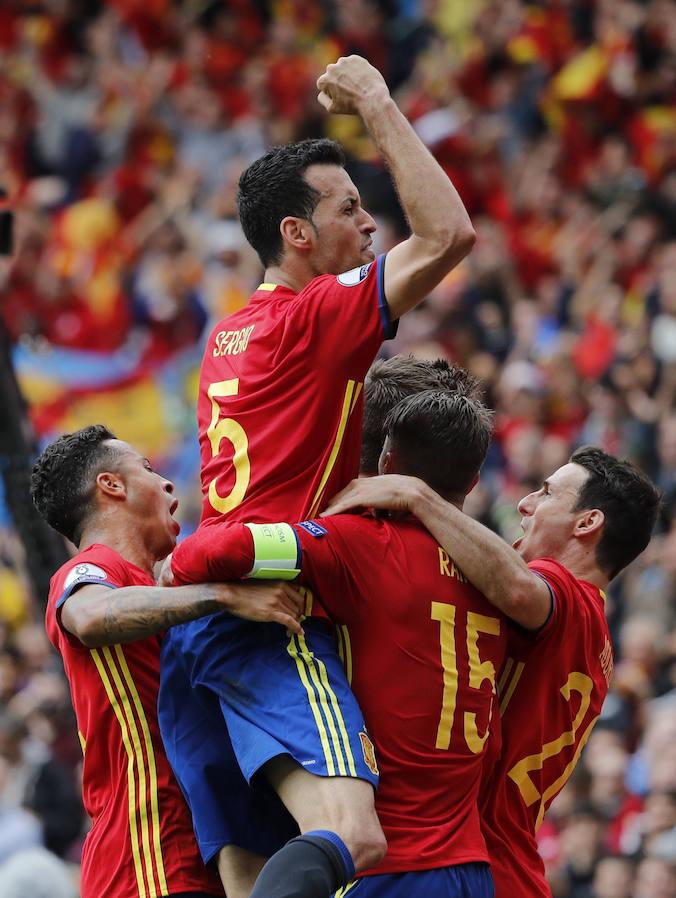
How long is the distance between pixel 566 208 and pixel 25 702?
18.2 ft

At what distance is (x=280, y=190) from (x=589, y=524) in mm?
1537

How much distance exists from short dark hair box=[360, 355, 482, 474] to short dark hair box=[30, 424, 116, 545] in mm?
881

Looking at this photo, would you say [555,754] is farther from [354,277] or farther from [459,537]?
[354,277]

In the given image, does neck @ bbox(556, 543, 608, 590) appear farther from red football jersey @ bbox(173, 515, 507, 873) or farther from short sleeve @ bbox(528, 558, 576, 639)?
red football jersey @ bbox(173, 515, 507, 873)

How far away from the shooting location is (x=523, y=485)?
11.0 metres

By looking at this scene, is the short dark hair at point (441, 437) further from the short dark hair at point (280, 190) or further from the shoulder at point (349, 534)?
the short dark hair at point (280, 190)

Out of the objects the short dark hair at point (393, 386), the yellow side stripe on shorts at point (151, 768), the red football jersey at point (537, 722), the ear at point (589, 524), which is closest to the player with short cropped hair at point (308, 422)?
the yellow side stripe on shorts at point (151, 768)

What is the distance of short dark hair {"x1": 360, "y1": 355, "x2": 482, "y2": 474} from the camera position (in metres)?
5.58

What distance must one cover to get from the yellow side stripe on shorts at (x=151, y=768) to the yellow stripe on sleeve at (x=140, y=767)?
2cm

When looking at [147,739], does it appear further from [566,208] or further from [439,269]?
[566,208]

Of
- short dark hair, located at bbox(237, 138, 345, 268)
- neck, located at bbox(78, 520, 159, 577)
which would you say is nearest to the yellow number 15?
neck, located at bbox(78, 520, 159, 577)

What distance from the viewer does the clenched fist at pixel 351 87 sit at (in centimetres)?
512

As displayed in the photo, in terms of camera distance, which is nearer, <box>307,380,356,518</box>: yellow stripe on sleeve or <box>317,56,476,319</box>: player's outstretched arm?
<box>317,56,476,319</box>: player's outstretched arm

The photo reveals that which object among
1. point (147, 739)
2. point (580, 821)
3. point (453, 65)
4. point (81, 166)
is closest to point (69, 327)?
point (81, 166)
